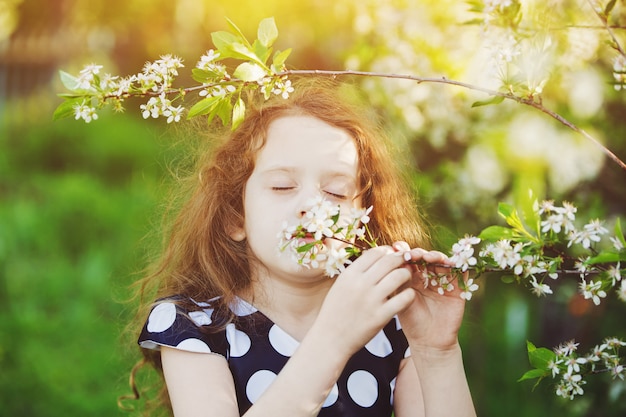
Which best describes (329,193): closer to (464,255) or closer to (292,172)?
(292,172)

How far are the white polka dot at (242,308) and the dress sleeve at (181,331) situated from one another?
0.25ft

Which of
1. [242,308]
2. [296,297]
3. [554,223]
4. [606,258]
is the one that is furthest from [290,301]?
[606,258]

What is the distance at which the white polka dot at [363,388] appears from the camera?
193 cm

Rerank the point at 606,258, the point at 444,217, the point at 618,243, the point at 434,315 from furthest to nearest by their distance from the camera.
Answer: the point at 444,217 → the point at 434,315 → the point at 618,243 → the point at 606,258

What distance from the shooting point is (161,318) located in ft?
6.08

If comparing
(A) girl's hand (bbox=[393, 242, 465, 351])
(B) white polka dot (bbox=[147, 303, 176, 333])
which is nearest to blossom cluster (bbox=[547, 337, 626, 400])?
(A) girl's hand (bbox=[393, 242, 465, 351])

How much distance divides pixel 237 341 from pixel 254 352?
52 mm

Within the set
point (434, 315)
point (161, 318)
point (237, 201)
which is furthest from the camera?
point (237, 201)

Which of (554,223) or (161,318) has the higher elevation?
(554,223)

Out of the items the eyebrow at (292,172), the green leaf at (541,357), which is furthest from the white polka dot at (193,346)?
the green leaf at (541,357)

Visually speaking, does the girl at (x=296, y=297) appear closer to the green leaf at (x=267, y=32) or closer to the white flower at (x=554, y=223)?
the white flower at (x=554, y=223)

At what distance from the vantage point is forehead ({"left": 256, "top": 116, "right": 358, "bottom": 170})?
6.02 ft

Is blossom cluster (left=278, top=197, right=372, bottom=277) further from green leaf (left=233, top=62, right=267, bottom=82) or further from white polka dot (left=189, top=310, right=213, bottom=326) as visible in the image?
white polka dot (left=189, top=310, right=213, bottom=326)

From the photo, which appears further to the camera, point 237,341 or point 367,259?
point 237,341
